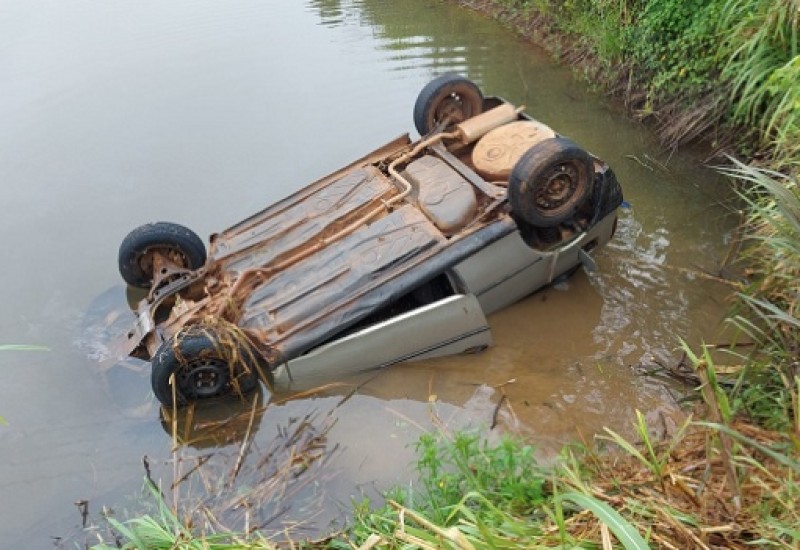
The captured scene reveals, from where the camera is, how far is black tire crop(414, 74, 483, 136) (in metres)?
6.76

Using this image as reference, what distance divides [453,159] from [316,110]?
3.90m

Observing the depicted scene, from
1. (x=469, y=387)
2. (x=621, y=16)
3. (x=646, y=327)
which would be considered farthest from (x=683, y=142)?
(x=469, y=387)

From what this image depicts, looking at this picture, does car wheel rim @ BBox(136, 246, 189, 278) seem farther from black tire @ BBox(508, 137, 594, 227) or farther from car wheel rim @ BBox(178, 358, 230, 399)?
black tire @ BBox(508, 137, 594, 227)

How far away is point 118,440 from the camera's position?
17.9ft

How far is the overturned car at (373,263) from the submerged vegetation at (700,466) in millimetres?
846

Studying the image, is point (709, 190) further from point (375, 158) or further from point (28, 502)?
point (28, 502)

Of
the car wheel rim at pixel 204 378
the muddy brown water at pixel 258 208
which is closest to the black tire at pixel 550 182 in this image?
the muddy brown water at pixel 258 208

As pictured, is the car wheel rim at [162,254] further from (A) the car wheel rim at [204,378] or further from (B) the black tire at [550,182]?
(B) the black tire at [550,182]

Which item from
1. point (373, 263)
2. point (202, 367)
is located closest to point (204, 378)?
point (202, 367)

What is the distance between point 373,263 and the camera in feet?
18.0

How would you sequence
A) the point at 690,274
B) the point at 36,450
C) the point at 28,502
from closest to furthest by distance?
the point at 28,502
the point at 36,450
the point at 690,274

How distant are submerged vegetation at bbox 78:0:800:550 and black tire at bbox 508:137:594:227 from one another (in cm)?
122

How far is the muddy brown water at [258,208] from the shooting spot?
17.4 ft

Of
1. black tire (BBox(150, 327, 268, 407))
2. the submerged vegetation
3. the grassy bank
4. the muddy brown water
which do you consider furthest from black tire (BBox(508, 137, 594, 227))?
black tire (BBox(150, 327, 268, 407))
